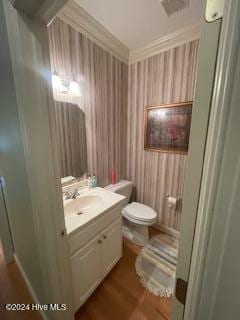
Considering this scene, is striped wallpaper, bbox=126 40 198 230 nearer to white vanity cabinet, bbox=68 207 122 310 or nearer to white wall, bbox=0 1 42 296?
white vanity cabinet, bbox=68 207 122 310

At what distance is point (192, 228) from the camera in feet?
1.21

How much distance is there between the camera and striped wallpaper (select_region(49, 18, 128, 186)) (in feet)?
4.50

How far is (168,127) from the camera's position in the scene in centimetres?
190

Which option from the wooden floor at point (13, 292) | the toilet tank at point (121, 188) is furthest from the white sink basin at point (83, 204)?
the wooden floor at point (13, 292)

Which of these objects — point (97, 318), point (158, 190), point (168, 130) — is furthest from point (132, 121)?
point (97, 318)

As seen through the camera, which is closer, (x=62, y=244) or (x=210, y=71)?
(x=210, y=71)

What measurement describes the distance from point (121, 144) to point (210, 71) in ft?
6.40

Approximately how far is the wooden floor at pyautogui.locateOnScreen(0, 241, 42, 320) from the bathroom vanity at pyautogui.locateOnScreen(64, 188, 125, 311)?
49cm

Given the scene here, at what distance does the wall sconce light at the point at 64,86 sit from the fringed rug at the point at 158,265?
1975 mm

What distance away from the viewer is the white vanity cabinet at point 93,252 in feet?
3.54

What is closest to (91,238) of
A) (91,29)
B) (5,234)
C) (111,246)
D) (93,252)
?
(93,252)

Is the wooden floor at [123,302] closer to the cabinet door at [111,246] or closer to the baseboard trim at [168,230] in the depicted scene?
the cabinet door at [111,246]

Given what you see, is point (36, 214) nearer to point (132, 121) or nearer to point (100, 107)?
point (100, 107)

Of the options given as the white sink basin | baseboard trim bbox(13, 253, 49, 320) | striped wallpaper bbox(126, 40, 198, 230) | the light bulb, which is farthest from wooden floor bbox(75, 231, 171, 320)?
the light bulb
